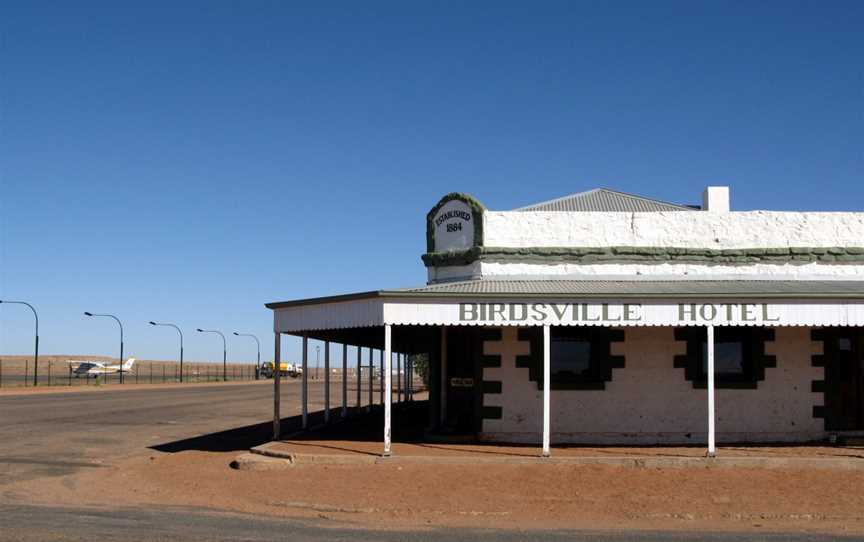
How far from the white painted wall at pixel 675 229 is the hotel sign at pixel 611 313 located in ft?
12.5

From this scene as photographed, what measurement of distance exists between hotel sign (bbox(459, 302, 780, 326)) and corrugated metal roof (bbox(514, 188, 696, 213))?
20.4ft

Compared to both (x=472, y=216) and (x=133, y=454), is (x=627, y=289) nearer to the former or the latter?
(x=472, y=216)

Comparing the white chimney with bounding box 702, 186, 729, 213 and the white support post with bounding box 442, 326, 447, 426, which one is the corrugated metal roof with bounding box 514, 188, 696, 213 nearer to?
the white chimney with bounding box 702, 186, 729, 213

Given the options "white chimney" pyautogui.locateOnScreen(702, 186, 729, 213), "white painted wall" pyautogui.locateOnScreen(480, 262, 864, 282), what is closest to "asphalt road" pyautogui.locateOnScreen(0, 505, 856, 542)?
"white painted wall" pyautogui.locateOnScreen(480, 262, 864, 282)

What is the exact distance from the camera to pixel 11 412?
34344 millimetres

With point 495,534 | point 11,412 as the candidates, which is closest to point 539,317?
point 495,534

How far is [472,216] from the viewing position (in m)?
19.6

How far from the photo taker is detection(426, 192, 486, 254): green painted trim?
19.4 m

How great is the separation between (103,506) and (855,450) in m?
12.6

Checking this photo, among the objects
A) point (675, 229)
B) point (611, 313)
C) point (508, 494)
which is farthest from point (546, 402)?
point (675, 229)

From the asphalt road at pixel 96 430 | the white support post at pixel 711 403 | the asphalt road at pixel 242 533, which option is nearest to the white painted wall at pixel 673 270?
the white support post at pixel 711 403

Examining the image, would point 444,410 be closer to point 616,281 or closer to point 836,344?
point 616,281

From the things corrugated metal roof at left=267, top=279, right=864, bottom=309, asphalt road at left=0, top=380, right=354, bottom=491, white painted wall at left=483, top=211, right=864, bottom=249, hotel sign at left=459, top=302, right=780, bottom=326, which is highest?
white painted wall at left=483, top=211, right=864, bottom=249

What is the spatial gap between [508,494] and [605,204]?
10.7 metres
